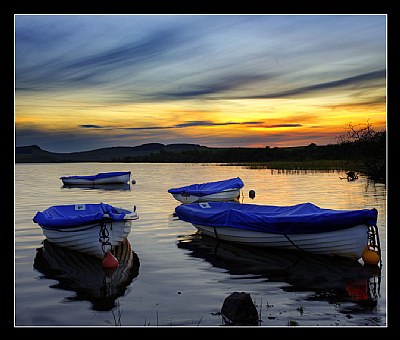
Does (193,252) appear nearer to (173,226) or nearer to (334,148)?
(173,226)

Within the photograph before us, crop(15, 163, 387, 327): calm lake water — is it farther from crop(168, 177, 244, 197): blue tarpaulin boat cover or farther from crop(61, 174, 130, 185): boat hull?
crop(61, 174, 130, 185): boat hull

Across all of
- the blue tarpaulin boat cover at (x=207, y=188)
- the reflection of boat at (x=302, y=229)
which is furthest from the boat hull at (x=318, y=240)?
the blue tarpaulin boat cover at (x=207, y=188)

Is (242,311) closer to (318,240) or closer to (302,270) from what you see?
(302,270)

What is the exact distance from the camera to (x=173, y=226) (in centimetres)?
2302

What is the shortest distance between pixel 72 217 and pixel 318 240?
7560 millimetres

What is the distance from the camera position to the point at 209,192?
105ft

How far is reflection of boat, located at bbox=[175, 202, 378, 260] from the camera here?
14508 mm

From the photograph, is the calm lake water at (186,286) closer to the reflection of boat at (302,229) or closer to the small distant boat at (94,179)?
the reflection of boat at (302,229)

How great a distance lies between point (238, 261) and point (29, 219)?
1416 cm

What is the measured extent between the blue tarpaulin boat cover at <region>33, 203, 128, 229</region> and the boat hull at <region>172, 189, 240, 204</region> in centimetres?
1209

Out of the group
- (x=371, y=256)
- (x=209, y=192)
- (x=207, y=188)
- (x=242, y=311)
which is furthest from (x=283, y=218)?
(x=207, y=188)

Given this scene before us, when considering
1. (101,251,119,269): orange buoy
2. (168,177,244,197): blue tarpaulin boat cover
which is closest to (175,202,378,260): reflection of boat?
(101,251,119,269): orange buoy
